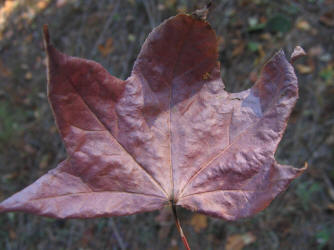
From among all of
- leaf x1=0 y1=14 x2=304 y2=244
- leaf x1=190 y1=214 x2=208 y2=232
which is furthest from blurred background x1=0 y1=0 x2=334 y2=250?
leaf x1=0 y1=14 x2=304 y2=244

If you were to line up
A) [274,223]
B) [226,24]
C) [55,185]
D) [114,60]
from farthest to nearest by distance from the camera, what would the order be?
[114,60] → [226,24] → [274,223] → [55,185]

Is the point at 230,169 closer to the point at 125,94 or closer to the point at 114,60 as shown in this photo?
the point at 125,94

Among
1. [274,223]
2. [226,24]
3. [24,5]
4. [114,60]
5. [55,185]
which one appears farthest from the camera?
[24,5]

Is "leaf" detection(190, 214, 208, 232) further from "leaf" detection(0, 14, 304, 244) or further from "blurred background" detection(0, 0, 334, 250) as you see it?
"leaf" detection(0, 14, 304, 244)

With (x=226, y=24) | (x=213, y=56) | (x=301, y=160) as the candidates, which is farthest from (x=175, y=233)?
(x=226, y=24)

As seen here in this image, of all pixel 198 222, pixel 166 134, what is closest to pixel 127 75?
pixel 198 222

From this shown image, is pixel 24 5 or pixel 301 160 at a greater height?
pixel 24 5

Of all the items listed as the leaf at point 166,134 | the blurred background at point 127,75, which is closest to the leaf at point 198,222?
the blurred background at point 127,75
